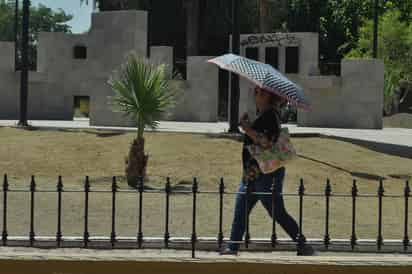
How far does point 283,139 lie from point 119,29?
A: 20.7 m

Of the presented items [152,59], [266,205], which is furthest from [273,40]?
[266,205]

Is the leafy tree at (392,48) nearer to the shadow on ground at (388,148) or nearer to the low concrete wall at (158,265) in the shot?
the shadow on ground at (388,148)

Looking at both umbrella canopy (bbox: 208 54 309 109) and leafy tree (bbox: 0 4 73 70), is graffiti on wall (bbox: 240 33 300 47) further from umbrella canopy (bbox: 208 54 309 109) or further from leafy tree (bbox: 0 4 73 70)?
leafy tree (bbox: 0 4 73 70)

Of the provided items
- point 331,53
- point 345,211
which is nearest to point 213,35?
point 331,53

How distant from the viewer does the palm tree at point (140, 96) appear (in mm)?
14516

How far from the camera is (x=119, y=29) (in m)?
27.5

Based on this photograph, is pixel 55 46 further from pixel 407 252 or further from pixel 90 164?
pixel 407 252

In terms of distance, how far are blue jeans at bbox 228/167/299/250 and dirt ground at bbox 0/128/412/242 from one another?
2.27 m

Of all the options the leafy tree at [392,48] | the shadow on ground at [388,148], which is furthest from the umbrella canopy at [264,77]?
the leafy tree at [392,48]

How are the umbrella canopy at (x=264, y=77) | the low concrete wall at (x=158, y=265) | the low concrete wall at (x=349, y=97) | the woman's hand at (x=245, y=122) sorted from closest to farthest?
the low concrete wall at (x=158, y=265), the woman's hand at (x=245, y=122), the umbrella canopy at (x=264, y=77), the low concrete wall at (x=349, y=97)

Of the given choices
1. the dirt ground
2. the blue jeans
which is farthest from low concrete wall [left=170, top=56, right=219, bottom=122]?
the blue jeans

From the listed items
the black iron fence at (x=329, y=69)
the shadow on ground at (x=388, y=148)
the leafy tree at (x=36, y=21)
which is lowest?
the shadow on ground at (x=388, y=148)

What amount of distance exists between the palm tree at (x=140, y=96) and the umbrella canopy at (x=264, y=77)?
6.88 m

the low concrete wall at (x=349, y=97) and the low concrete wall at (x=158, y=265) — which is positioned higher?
the low concrete wall at (x=349, y=97)
